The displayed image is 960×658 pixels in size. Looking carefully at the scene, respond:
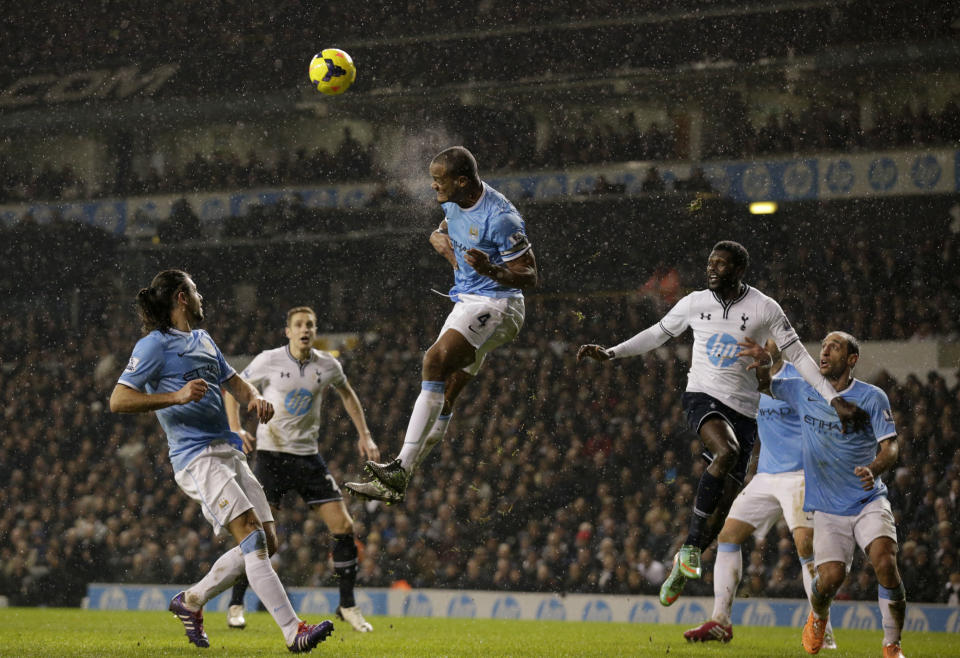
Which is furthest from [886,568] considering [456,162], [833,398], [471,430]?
[471,430]

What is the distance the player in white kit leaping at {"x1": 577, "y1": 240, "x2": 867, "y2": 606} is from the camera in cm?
Result: 680

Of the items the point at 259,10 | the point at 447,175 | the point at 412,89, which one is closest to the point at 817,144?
the point at 412,89

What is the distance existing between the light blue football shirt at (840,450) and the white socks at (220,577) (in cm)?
327

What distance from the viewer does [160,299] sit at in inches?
246

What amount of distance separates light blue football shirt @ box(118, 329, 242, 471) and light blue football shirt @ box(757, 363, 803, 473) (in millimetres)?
3647

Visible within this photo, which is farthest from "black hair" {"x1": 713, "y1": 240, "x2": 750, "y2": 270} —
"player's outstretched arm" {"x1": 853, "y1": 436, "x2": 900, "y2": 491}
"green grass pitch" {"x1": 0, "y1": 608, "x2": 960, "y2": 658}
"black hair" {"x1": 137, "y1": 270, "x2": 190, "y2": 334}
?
"black hair" {"x1": 137, "y1": 270, "x2": 190, "y2": 334}

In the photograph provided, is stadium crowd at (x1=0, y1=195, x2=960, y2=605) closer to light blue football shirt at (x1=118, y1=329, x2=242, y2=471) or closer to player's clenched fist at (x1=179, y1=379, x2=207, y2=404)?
light blue football shirt at (x1=118, y1=329, x2=242, y2=471)

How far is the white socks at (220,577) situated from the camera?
20.8 feet

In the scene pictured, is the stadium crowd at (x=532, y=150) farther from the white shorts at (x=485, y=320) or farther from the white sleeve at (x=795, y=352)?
the white shorts at (x=485, y=320)

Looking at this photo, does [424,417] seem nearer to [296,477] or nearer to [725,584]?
[725,584]

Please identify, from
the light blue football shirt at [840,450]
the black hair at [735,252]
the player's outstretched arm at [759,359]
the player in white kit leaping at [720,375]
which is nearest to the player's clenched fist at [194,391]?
the player in white kit leaping at [720,375]

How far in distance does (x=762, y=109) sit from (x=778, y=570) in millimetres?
6873

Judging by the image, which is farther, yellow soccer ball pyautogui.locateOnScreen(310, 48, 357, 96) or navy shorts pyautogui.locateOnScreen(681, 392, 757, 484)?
yellow soccer ball pyautogui.locateOnScreen(310, 48, 357, 96)

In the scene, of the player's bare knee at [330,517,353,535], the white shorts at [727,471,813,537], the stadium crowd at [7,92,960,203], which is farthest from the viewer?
the stadium crowd at [7,92,960,203]
